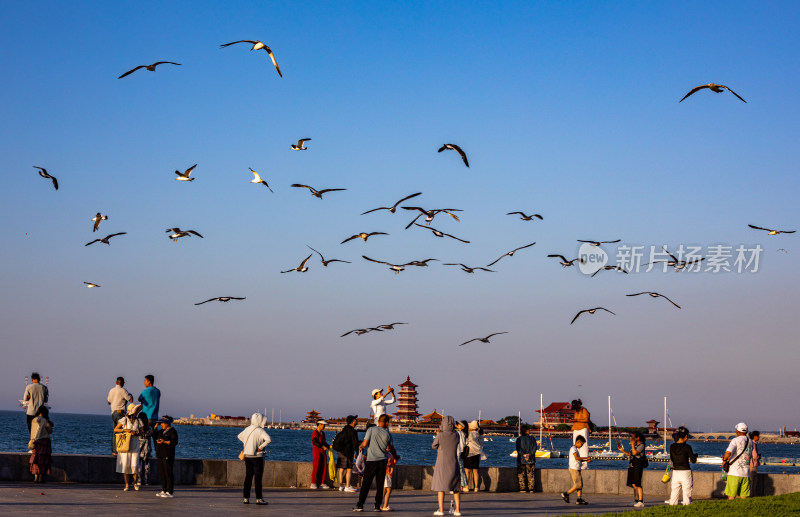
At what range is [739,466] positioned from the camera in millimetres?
17219

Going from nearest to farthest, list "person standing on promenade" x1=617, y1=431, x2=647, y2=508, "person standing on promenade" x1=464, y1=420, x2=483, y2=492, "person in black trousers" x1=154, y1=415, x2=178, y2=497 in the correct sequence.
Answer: "person in black trousers" x1=154, y1=415, x2=178, y2=497 < "person standing on promenade" x1=617, y1=431, x2=647, y2=508 < "person standing on promenade" x1=464, y1=420, x2=483, y2=492

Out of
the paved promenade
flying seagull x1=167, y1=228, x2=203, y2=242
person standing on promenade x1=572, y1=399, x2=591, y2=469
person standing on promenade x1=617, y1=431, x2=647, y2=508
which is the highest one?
flying seagull x1=167, y1=228, x2=203, y2=242

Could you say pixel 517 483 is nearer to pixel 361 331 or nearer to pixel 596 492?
pixel 596 492

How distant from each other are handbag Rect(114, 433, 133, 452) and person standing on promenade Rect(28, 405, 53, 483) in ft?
4.74

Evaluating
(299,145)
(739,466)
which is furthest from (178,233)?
(739,466)

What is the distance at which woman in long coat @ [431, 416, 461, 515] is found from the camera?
1438 cm

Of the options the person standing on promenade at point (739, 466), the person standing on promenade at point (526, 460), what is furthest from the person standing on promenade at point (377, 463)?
the person standing on promenade at point (739, 466)

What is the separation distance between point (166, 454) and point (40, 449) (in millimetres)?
2935

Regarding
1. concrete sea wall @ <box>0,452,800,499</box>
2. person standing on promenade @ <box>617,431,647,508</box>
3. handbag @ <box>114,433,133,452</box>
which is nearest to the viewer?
handbag @ <box>114,433,133,452</box>

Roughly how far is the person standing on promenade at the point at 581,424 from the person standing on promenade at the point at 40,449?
10.7m

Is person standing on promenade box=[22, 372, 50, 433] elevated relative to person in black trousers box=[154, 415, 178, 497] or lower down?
elevated

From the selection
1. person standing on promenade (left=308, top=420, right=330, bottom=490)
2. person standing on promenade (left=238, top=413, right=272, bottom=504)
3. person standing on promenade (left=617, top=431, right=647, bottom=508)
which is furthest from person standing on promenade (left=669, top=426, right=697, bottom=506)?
person standing on promenade (left=238, top=413, right=272, bottom=504)

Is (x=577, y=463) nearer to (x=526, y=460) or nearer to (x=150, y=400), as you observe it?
(x=526, y=460)

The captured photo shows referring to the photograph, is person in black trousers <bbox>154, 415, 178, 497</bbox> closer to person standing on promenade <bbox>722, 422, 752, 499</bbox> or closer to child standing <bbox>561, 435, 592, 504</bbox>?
child standing <bbox>561, 435, 592, 504</bbox>
